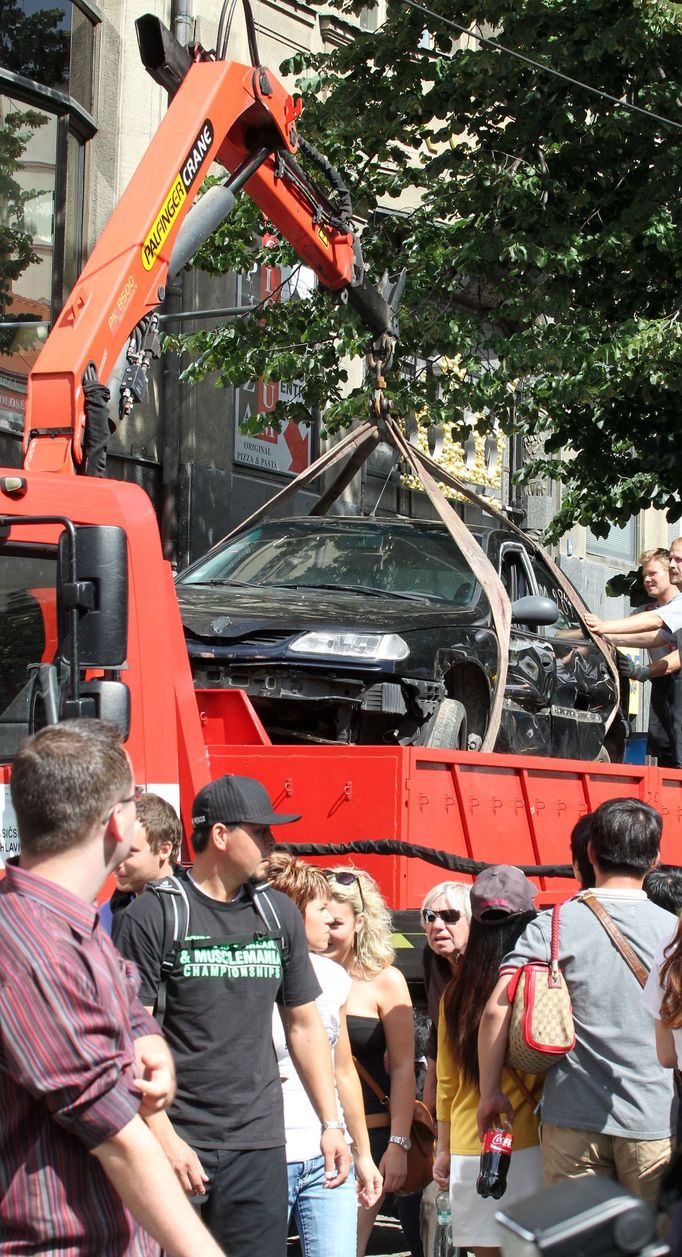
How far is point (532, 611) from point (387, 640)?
1221 millimetres

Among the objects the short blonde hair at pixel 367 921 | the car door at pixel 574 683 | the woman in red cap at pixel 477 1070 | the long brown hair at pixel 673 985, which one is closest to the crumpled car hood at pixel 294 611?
the car door at pixel 574 683

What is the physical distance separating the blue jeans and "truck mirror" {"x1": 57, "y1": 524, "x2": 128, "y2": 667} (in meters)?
1.64

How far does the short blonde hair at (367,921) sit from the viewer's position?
5.57 meters

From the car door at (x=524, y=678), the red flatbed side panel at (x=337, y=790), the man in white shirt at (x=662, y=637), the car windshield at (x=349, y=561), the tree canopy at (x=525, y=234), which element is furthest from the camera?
the tree canopy at (x=525, y=234)

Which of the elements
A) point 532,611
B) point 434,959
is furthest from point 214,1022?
point 532,611

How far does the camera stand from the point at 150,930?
13.3 ft

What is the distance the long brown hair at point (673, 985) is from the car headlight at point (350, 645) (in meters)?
3.58

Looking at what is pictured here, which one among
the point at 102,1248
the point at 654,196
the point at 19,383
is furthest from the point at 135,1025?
the point at 19,383

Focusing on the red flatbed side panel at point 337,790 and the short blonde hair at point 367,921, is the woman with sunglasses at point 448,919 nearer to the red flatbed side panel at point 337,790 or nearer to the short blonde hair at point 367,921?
the short blonde hair at point 367,921

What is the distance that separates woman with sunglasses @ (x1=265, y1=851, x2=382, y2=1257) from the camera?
467cm

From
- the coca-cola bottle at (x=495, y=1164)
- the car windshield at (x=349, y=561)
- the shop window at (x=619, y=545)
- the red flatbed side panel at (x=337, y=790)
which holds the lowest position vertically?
the coca-cola bottle at (x=495, y=1164)

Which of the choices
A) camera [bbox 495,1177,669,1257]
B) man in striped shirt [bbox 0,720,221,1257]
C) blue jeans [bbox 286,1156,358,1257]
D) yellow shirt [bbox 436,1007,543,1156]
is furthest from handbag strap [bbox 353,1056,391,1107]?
camera [bbox 495,1177,669,1257]

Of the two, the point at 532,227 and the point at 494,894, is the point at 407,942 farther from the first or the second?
the point at 532,227

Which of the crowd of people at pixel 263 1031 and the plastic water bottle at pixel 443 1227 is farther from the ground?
the crowd of people at pixel 263 1031
